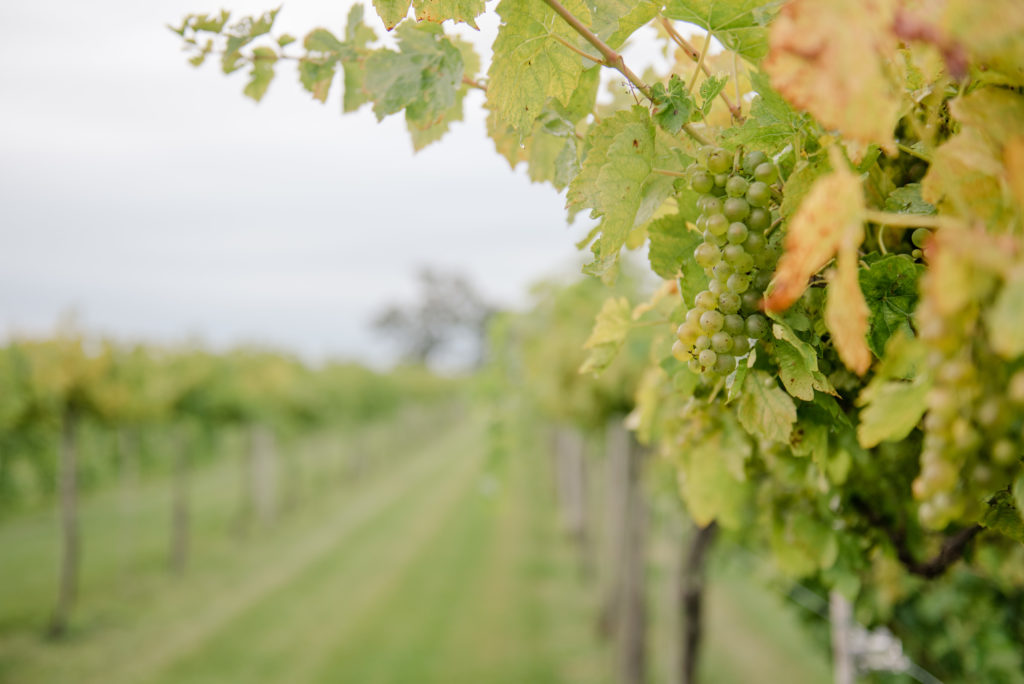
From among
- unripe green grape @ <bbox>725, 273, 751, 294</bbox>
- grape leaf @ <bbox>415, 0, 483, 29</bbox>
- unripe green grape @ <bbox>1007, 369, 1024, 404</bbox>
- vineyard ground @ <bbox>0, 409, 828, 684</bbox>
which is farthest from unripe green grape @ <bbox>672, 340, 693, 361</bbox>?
vineyard ground @ <bbox>0, 409, 828, 684</bbox>

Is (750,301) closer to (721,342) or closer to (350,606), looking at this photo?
(721,342)

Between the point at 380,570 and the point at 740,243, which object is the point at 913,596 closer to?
the point at 740,243

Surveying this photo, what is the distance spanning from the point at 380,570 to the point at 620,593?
6171 mm

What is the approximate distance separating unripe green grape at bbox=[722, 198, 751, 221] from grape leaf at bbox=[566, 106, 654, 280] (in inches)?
5.2

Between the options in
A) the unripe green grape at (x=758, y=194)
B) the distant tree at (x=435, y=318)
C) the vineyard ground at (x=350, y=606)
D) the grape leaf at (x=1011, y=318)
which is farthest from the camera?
the distant tree at (x=435, y=318)

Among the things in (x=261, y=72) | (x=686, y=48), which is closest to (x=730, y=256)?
(x=686, y=48)

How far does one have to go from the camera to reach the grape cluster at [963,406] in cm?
57

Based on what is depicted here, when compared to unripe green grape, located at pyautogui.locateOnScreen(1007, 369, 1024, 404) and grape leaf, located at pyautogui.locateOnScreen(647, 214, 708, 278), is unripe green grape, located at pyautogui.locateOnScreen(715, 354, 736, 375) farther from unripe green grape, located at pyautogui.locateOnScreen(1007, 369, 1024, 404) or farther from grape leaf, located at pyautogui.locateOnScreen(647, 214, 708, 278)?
unripe green grape, located at pyautogui.locateOnScreen(1007, 369, 1024, 404)

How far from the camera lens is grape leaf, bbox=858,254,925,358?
0.93m

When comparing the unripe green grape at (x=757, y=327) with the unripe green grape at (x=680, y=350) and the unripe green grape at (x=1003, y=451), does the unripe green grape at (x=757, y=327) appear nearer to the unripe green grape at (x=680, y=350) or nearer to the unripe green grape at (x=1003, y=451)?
the unripe green grape at (x=680, y=350)

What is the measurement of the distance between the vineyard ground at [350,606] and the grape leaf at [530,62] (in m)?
5.78

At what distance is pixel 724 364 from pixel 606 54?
0.51 metres

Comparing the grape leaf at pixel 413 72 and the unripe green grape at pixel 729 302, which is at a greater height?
the grape leaf at pixel 413 72

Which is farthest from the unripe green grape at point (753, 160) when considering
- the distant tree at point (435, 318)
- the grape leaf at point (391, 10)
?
the distant tree at point (435, 318)
